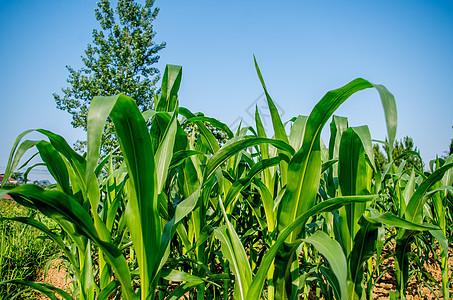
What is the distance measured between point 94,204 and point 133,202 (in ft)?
0.67

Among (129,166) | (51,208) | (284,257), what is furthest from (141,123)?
(284,257)

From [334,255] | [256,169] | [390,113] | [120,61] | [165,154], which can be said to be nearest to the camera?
[390,113]

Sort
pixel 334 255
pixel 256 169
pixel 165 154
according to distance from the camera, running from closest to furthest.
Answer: pixel 334 255 → pixel 165 154 → pixel 256 169

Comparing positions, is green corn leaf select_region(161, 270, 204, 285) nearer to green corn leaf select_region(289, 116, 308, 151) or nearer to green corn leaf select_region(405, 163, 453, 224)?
green corn leaf select_region(289, 116, 308, 151)

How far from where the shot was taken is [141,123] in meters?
0.48

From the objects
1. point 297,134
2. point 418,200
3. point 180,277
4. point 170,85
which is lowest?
point 180,277

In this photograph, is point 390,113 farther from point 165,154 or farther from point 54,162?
point 54,162

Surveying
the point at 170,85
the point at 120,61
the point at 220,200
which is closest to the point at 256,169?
the point at 220,200

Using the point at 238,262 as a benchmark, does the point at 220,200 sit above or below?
above

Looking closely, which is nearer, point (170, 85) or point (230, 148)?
point (230, 148)

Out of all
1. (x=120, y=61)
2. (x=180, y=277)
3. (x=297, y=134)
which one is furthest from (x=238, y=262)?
(x=120, y=61)

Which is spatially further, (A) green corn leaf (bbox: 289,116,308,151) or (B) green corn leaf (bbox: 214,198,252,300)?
(A) green corn leaf (bbox: 289,116,308,151)

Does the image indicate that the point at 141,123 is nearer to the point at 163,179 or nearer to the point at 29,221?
the point at 163,179

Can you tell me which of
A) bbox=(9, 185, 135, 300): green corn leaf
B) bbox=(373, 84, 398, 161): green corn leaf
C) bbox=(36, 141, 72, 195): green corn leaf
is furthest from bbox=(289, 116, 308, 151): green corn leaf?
bbox=(36, 141, 72, 195): green corn leaf
